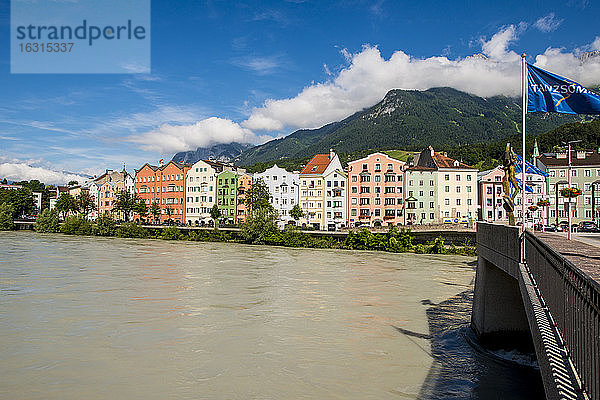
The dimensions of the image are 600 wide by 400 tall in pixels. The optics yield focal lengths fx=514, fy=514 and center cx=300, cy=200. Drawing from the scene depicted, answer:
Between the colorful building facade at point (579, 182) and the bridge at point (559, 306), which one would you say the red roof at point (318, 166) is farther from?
the bridge at point (559, 306)

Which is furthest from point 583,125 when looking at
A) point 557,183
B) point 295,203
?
point 295,203

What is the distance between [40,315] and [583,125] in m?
130

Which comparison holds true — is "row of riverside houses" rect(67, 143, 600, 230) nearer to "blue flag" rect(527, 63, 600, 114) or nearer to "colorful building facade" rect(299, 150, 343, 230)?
"colorful building facade" rect(299, 150, 343, 230)

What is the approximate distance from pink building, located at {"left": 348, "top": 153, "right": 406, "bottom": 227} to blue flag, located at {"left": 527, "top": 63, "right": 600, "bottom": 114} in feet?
217

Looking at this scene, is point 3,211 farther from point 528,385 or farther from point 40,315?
point 528,385

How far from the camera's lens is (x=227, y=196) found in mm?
94500

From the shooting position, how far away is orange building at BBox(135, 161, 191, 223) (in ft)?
329

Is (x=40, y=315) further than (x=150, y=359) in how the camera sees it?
Yes

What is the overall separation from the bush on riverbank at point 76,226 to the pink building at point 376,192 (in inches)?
1695

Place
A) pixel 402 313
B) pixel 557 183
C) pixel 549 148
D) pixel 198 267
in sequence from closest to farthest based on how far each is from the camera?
pixel 402 313, pixel 198 267, pixel 557 183, pixel 549 148

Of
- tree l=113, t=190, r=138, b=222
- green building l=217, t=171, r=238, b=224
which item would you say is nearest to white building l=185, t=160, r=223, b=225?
green building l=217, t=171, r=238, b=224

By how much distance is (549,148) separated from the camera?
12031 cm

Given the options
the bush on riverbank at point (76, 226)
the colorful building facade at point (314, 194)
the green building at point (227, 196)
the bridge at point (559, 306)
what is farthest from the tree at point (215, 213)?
the bridge at point (559, 306)

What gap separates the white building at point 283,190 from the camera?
86000mm
